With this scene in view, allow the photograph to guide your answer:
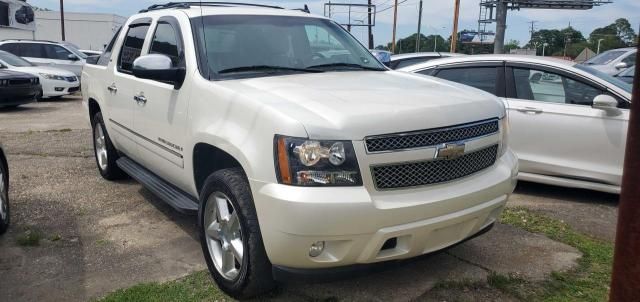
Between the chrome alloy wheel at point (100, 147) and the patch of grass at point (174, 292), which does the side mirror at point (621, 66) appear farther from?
the patch of grass at point (174, 292)

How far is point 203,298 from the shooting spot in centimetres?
332

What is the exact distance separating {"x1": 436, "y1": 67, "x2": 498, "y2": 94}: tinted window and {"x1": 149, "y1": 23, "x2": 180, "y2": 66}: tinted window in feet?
10.8

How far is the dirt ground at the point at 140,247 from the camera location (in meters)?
3.47

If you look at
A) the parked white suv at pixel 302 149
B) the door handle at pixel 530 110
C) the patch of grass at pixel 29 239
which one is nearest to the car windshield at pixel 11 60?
the patch of grass at pixel 29 239

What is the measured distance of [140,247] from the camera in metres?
4.18

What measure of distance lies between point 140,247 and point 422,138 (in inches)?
96.7

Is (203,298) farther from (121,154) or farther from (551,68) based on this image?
(551,68)

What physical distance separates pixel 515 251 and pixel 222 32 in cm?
276

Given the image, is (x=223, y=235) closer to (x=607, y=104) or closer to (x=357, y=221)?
(x=357, y=221)

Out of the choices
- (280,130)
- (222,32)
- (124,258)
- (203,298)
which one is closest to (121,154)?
(124,258)

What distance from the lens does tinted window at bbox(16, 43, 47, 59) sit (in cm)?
1723

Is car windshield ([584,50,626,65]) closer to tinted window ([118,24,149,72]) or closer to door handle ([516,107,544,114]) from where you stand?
door handle ([516,107,544,114])

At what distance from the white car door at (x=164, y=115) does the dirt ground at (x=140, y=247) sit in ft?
1.83

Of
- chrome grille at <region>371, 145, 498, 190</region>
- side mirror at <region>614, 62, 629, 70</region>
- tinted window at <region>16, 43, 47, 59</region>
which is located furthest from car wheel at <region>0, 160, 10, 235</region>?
tinted window at <region>16, 43, 47, 59</region>
